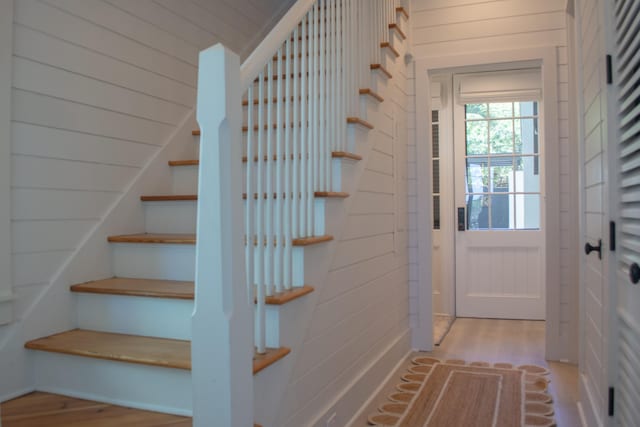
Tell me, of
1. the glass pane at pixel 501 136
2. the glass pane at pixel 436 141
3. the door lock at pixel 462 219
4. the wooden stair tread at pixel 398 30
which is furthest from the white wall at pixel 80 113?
the glass pane at pixel 501 136

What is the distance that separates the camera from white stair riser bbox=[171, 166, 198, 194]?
2.68 m

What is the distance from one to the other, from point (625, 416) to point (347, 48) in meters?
1.86

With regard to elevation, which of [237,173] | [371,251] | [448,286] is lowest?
[448,286]

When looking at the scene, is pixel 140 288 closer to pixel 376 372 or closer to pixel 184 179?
pixel 184 179

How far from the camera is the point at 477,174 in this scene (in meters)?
4.76

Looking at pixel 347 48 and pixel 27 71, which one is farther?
pixel 347 48

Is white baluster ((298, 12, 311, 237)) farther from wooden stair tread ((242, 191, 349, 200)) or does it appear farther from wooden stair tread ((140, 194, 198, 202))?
wooden stair tread ((140, 194, 198, 202))

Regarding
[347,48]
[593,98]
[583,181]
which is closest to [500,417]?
[583,181]

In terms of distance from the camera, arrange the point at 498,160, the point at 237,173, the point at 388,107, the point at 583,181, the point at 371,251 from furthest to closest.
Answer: the point at 498,160 → the point at 388,107 → the point at 371,251 → the point at 583,181 → the point at 237,173

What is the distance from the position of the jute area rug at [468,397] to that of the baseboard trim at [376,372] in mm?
108

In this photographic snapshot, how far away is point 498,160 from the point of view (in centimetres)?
469

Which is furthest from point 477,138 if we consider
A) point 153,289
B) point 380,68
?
point 153,289

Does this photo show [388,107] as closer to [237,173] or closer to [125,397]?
[237,173]

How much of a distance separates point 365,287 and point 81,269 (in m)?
1.41
